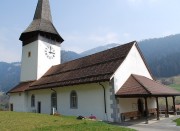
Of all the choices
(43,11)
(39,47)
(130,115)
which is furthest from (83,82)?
(43,11)

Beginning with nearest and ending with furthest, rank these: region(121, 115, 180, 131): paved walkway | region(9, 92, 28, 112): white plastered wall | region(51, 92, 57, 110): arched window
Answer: region(121, 115, 180, 131): paved walkway, region(51, 92, 57, 110): arched window, region(9, 92, 28, 112): white plastered wall

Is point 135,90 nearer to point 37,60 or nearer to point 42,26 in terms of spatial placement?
point 37,60

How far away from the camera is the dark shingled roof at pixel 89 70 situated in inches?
841

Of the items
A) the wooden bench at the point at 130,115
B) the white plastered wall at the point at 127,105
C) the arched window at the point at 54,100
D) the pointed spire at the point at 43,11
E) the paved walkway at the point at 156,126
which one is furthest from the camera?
the pointed spire at the point at 43,11

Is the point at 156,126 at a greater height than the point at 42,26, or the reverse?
the point at 42,26

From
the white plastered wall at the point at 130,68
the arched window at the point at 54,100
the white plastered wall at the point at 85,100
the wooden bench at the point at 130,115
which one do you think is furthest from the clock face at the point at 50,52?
the wooden bench at the point at 130,115

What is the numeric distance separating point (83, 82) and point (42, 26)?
629 inches

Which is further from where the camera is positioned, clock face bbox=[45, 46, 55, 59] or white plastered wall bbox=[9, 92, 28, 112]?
clock face bbox=[45, 46, 55, 59]

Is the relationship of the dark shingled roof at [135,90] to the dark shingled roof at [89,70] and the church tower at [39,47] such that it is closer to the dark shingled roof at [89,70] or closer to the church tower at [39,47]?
the dark shingled roof at [89,70]

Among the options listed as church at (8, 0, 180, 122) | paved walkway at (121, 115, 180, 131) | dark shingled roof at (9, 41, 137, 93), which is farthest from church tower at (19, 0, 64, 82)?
paved walkway at (121, 115, 180, 131)

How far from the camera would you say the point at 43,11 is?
37.4 m

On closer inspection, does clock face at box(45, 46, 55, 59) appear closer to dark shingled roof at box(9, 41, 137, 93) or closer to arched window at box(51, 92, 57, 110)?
dark shingled roof at box(9, 41, 137, 93)

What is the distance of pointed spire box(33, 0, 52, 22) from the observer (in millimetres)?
36938

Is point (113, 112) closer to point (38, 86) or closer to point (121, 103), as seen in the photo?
point (121, 103)
